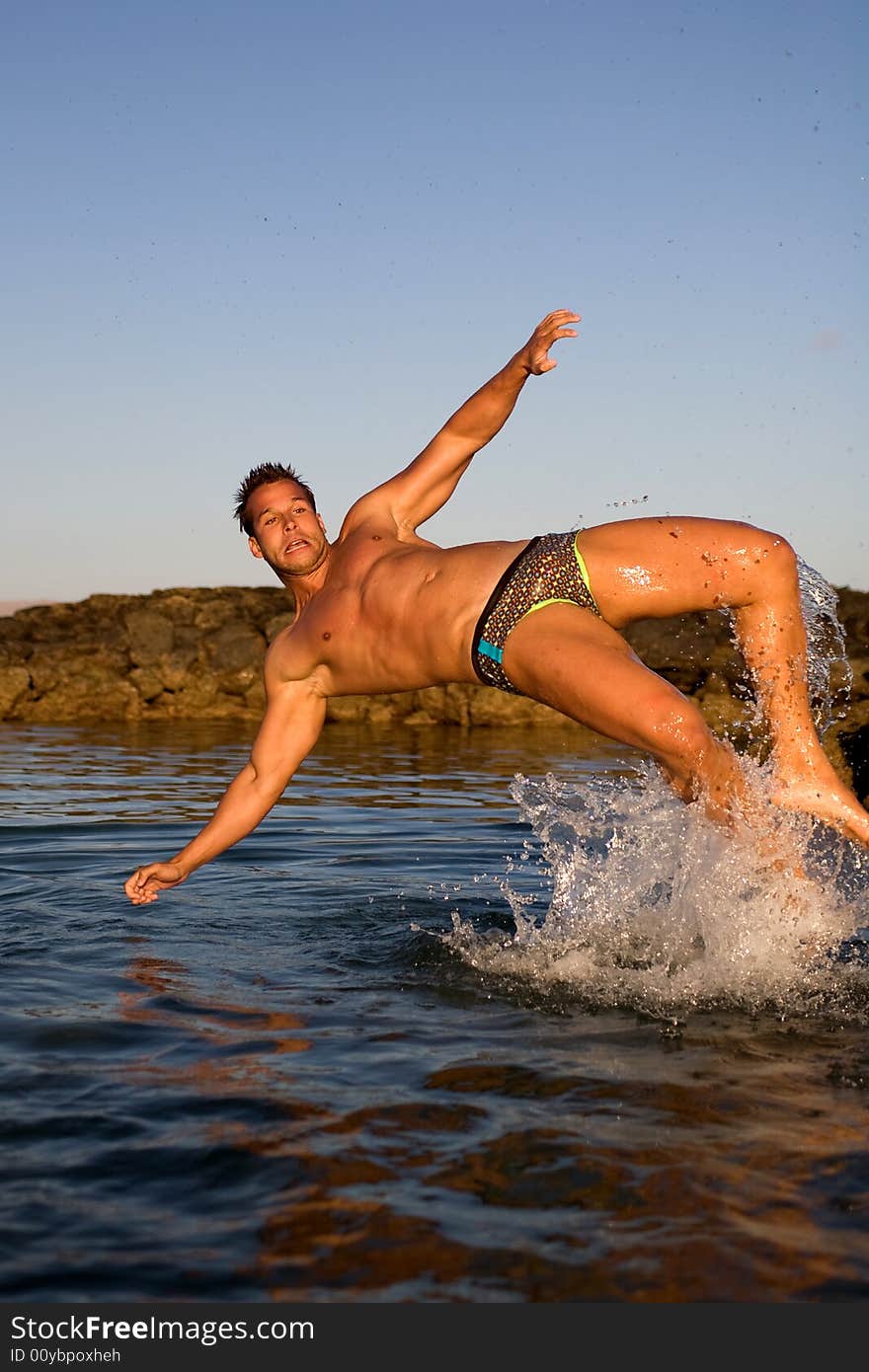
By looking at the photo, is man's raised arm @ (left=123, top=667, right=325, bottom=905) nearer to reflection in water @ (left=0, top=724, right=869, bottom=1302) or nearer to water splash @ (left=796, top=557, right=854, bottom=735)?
reflection in water @ (left=0, top=724, right=869, bottom=1302)

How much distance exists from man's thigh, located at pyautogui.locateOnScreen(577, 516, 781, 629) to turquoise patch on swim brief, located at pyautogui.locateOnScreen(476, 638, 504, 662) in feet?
1.46

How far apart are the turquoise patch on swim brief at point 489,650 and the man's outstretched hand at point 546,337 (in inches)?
44.6

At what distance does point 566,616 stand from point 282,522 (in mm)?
1393

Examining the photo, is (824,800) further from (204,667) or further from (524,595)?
(204,667)

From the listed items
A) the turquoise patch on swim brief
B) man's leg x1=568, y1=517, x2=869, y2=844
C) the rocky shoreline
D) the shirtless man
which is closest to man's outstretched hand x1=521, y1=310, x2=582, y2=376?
the shirtless man

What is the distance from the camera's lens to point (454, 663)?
17.0 ft

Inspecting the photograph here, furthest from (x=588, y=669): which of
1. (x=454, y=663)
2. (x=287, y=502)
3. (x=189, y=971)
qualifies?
(x=189, y=971)

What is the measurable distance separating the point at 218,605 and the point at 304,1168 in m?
21.7

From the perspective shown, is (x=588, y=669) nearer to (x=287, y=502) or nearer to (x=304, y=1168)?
(x=287, y=502)

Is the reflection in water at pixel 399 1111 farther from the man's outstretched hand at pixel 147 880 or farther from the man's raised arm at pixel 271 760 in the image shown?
the man's raised arm at pixel 271 760

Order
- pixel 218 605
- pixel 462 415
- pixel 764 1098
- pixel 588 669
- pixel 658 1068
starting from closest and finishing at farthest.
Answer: pixel 764 1098 < pixel 658 1068 < pixel 588 669 < pixel 462 415 < pixel 218 605

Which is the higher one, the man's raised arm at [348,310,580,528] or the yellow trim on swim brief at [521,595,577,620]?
the man's raised arm at [348,310,580,528]

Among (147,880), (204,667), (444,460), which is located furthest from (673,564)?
(204,667)

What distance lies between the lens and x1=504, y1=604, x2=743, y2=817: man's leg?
468 cm
